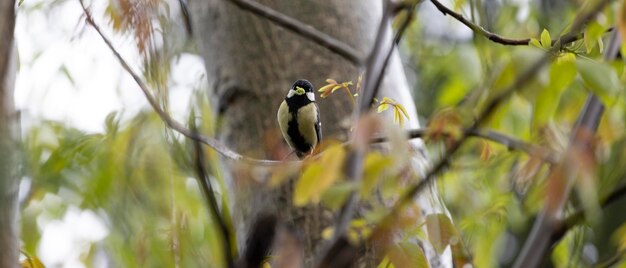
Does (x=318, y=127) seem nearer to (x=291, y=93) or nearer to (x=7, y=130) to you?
(x=291, y=93)

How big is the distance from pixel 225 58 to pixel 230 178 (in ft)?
0.93

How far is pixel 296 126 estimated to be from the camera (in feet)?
6.56

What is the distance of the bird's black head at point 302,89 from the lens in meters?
Answer: 1.81

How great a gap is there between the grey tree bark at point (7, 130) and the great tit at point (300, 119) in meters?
1.08

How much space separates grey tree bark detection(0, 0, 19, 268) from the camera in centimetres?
68

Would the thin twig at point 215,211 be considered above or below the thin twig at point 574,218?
above

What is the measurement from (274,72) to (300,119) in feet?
0.64

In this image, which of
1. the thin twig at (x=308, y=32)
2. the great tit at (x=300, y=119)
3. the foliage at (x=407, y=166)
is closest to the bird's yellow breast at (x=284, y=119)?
the great tit at (x=300, y=119)

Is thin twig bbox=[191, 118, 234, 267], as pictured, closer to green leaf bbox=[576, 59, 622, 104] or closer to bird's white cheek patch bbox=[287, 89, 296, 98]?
green leaf bbox=[576, 59, 622, 104]

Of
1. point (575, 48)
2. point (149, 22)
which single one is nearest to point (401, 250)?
point (575, 48)

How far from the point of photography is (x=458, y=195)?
2.96m

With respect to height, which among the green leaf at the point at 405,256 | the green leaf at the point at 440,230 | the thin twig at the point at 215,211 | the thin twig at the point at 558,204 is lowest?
the green leaf at the point at 440,230

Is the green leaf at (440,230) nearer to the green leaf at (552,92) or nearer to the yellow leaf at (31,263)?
the green leaf at (552,92)

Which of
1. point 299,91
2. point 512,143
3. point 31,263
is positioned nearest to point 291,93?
point 299,91
